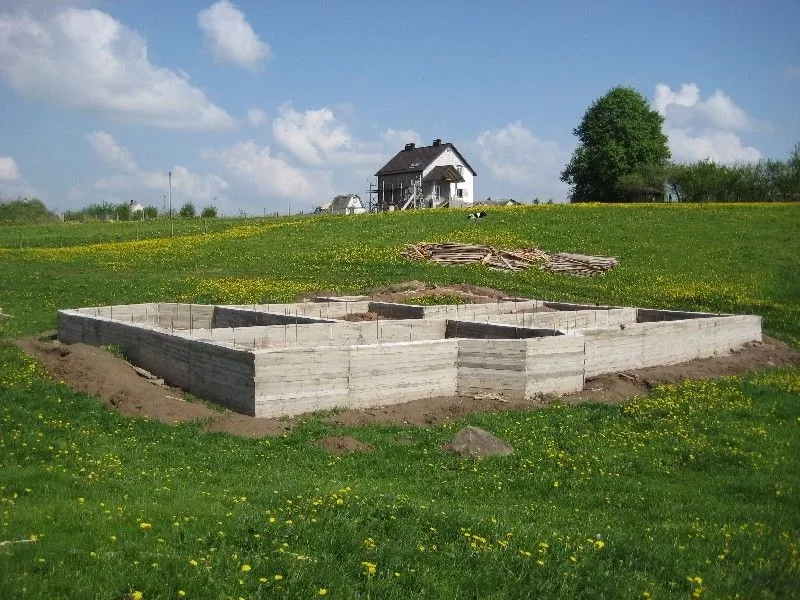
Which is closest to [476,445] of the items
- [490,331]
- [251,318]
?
[490,331]

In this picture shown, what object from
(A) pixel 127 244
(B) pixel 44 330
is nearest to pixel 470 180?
(A) pixel 127 244

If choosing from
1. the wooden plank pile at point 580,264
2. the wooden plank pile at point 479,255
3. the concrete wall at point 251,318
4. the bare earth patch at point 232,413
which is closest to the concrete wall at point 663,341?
the bare earth patch at point 232,413

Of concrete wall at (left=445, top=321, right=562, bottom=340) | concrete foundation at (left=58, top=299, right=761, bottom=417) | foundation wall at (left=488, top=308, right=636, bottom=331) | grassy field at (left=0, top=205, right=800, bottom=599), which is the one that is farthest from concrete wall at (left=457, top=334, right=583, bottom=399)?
foundation wall at (left=488, top=308, right=636, bottom=331)

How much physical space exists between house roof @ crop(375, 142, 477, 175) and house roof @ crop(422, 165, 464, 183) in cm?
85

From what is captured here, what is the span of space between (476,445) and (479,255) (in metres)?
22.1

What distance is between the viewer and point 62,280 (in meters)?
27.8

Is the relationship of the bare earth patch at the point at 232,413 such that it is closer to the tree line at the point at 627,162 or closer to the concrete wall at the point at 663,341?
the concrete wall at the point at 663,341

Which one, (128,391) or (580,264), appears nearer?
(128,391)

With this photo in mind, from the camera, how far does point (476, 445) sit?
1045 centimetres

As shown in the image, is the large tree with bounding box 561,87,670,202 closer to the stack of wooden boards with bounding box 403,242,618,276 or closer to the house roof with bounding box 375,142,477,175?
the house roof with bounding box 375,142,477,175

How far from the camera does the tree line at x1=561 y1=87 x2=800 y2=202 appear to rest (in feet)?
235

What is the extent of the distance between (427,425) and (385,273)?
17.6 meters

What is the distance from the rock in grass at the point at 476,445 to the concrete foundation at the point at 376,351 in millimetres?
2688

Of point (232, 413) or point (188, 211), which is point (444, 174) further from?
point (232, 413)
